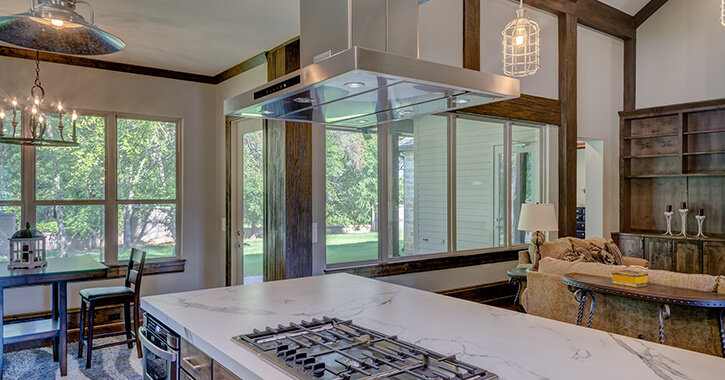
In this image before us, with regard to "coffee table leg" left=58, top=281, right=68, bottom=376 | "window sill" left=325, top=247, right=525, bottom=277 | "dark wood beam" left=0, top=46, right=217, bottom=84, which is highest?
"dark wood beam" left=0, top=46, right=217, bottom=84

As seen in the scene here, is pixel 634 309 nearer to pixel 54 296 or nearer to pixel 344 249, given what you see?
pixel 344 249

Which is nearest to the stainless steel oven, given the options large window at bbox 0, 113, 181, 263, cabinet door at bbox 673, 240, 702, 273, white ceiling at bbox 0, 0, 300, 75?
white ceiling at bbox 0, 0, 300, 75

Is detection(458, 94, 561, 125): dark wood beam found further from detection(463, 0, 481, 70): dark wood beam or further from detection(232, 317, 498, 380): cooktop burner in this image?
detection(232, 317, 498, 380): cooktop burner

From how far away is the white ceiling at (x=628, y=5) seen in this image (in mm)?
6901

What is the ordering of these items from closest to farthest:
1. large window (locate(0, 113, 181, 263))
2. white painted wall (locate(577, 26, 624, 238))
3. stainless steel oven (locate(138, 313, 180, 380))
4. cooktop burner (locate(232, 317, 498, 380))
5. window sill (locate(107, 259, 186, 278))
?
cooktop burner (locate(232, 317, 498, 380))
stainless steel oven (locate(138, 313, 180, 380))
large window (locate(0, 113, 181, 263))
window sill (locate(107, 259, 186, 278))
white painted wall (locate(577, 26, 624, 238))

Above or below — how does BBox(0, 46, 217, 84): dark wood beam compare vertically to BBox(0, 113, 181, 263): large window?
above

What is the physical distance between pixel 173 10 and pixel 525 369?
3496mm

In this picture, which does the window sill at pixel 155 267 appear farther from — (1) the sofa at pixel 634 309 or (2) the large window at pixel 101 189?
(1) the sofa at pixel 634 309

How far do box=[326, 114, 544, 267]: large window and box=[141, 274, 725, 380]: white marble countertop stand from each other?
79.8 inches

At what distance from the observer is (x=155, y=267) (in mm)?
5133

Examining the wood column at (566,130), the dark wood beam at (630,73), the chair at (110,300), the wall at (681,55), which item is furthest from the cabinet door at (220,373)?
the dark wood beam at (630,73)

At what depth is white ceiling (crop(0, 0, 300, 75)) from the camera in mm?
3508

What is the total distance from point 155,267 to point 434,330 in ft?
13.9

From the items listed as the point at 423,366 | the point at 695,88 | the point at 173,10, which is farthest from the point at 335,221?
the point at 695,88
